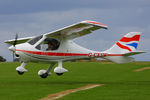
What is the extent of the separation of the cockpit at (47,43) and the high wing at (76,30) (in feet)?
1.21

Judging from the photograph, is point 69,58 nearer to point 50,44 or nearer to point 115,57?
point 50,44

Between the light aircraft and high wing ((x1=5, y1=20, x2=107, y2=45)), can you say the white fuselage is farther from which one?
high wing ((x1=5, y1=20, x2=107, y2=45))

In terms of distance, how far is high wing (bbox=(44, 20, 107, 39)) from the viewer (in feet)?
73.5

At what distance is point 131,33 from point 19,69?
30.8ft

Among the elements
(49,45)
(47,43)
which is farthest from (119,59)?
(47,43)

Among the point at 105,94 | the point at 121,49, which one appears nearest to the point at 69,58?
the point at 121,49

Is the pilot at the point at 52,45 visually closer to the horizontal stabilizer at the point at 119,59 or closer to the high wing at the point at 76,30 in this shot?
the high wing at the point at 76,30

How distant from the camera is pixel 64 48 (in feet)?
85.4

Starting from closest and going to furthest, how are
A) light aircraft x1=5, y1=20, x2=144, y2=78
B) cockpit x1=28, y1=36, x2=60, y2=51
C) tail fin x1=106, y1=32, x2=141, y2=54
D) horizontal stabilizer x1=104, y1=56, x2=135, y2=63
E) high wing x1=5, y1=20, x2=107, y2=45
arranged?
high wing x1=5, y1=20, x2=107, y2=45, light aircraft x1=5, y1=20, x2=144, y2=78, cockpit x1=28, y1=36, x2=60, y2=51, horizontal stabilizer x1=104, y1=56, x2=135, y2=63, tail fin x1=106, y1=32, x2=141, y2=54

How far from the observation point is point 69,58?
2633 centimetres

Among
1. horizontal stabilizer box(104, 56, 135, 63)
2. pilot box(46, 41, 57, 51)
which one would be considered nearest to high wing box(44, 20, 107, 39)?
pilot box(46, 41, 57, 51)

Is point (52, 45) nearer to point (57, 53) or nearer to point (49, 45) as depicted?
point (49, 45)

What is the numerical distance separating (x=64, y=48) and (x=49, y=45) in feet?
3.86

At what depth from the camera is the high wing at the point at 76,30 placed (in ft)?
73.5
